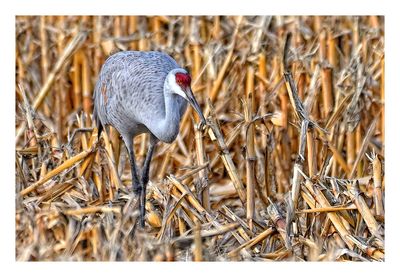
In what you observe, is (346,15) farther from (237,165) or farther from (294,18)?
(237,165)

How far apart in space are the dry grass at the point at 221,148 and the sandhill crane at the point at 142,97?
17 cm

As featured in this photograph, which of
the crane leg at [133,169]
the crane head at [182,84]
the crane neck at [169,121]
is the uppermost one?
the crane head at [182,84]

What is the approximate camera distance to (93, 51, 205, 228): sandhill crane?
5641 millimetres

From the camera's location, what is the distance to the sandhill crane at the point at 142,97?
5.64 metres

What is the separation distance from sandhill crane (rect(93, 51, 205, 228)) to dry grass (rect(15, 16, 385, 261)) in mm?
165

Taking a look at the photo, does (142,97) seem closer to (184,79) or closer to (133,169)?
(184,79)

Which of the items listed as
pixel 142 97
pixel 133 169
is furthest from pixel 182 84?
pixel 133 169

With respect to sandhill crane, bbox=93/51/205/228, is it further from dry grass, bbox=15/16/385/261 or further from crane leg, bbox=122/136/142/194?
dry grass, bbox=15/16/385/261

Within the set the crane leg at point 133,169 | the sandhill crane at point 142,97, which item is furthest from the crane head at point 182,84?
the crane leg at point 133,169

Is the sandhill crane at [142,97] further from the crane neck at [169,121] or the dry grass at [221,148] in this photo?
the dry grass at [221,148]

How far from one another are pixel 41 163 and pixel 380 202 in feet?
6.03

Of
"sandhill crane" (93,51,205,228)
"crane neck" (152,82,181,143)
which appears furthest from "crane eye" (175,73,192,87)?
"crane neck" (152,82,181,143)

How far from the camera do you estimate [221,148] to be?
5574 mm

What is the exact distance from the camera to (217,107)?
656 centimetres
